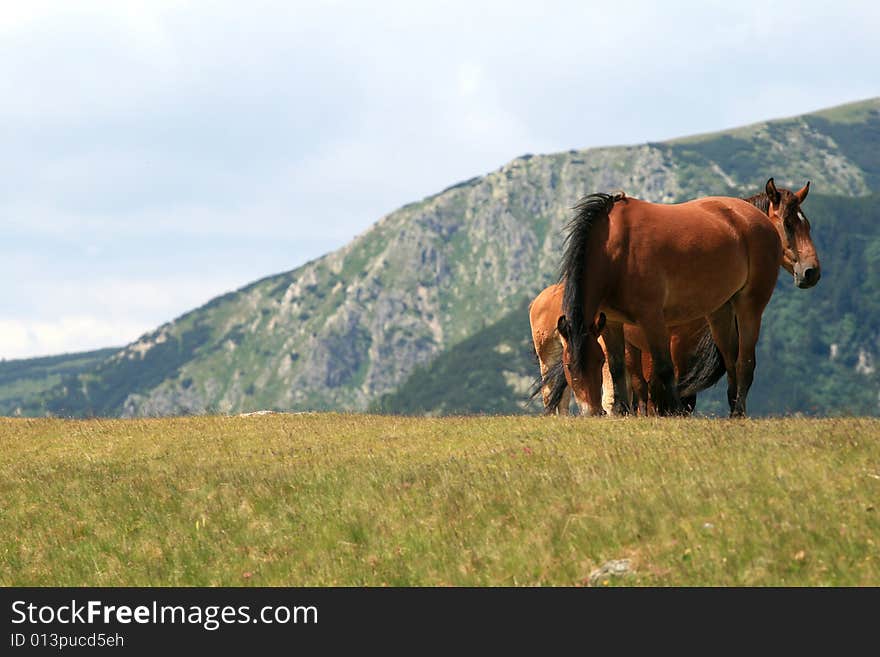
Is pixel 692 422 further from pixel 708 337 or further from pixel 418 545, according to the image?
pixel 418 545

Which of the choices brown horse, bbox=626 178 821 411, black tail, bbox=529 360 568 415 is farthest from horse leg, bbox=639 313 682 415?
black tail, bbox=529 360 568 415

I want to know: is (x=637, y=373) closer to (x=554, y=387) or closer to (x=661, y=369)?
(x=554, y=387)

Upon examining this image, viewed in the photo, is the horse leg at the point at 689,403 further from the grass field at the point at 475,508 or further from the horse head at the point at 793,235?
the grass field at the point at 475,508

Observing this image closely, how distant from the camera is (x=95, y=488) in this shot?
20.3m

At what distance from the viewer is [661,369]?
861 inches

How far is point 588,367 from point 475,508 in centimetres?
738

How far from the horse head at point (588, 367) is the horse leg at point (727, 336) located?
287 centimetres

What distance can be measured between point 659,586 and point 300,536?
19.8ft

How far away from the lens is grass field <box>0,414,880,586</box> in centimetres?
1368

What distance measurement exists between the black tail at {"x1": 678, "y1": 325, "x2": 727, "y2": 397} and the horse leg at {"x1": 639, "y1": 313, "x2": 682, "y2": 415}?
9.23 ft

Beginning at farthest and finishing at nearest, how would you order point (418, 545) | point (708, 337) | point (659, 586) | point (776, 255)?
point (708, 337), point (776, 255), point (418, 545), point (659, 586)
